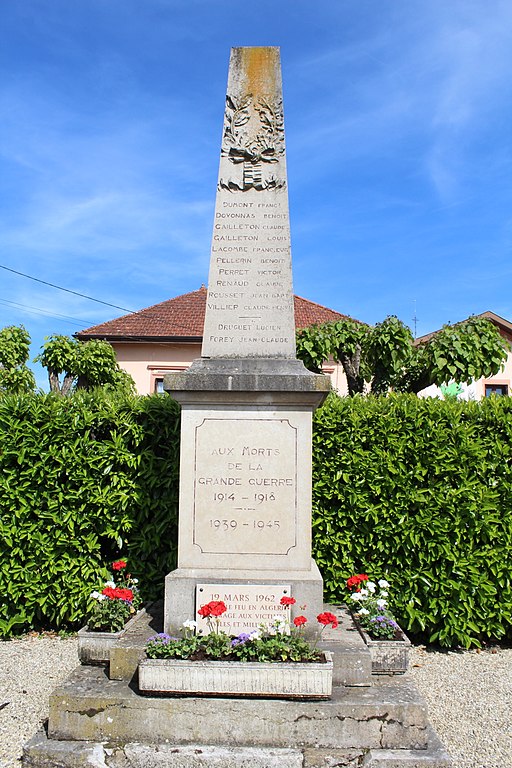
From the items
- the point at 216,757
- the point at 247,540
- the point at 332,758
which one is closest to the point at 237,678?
the point at 216,757

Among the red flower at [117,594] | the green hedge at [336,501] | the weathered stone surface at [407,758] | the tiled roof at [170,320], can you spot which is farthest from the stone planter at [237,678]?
the tiled roof at [170,320]

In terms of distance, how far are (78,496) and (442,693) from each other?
12.1ft

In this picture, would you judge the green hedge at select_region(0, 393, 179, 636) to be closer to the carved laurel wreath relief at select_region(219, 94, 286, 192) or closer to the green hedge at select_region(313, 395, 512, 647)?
the green hedge at select_region(313, 395, 512, 647)

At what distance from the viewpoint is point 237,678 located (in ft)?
10.9

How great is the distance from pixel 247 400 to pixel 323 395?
0.53 metres

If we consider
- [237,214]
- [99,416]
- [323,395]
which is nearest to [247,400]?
[323,395]

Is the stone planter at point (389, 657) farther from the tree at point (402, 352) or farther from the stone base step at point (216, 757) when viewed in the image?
the tree at point (402, 352)

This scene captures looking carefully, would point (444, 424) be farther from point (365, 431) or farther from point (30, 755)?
point (30, 755)

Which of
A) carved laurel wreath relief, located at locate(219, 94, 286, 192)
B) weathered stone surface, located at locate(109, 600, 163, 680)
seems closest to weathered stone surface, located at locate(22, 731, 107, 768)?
weathered stone surface, located at locate(109, 600, 163, 680)

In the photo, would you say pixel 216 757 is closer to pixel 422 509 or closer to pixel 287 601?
pixel 287 601

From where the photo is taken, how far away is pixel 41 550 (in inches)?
227

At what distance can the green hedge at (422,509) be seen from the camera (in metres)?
5.58

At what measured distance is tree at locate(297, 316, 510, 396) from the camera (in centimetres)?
794

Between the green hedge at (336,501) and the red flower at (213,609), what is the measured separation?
6.99 feet
